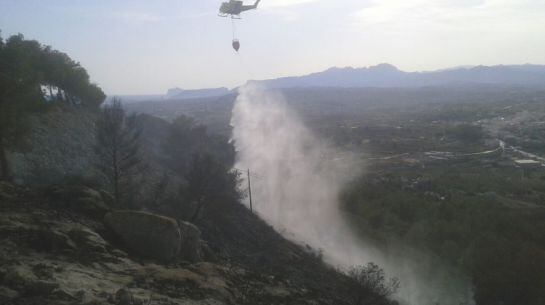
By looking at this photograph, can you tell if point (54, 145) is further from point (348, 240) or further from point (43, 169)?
point (348, 240)

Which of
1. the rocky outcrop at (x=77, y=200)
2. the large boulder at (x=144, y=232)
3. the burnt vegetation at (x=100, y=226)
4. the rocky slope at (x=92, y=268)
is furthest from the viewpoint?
the rocky outcrop at (x=77, y=200)

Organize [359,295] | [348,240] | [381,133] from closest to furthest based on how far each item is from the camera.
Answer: [359,295]
[348,240]
[381,133]

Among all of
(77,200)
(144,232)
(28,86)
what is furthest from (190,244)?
(28,86)

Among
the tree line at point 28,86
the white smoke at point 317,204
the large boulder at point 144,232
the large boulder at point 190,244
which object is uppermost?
the tree line at point 28,86

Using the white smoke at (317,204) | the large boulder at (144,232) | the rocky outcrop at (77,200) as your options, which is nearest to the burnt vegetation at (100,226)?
the rocky outcrop at (77,200)

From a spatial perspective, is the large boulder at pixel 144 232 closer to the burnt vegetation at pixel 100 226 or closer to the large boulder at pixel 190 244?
the burnt vegetation at pixel 100 226

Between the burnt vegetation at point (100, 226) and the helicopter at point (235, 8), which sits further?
the helicopter at point (235, 8)

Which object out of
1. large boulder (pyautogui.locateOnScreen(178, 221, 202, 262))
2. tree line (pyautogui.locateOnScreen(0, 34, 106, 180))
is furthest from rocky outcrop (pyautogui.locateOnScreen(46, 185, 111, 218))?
tree line (pyautogui.locateOnScreen(0, 34, 106, 180))

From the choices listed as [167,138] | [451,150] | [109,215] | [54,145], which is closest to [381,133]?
[451,150]
